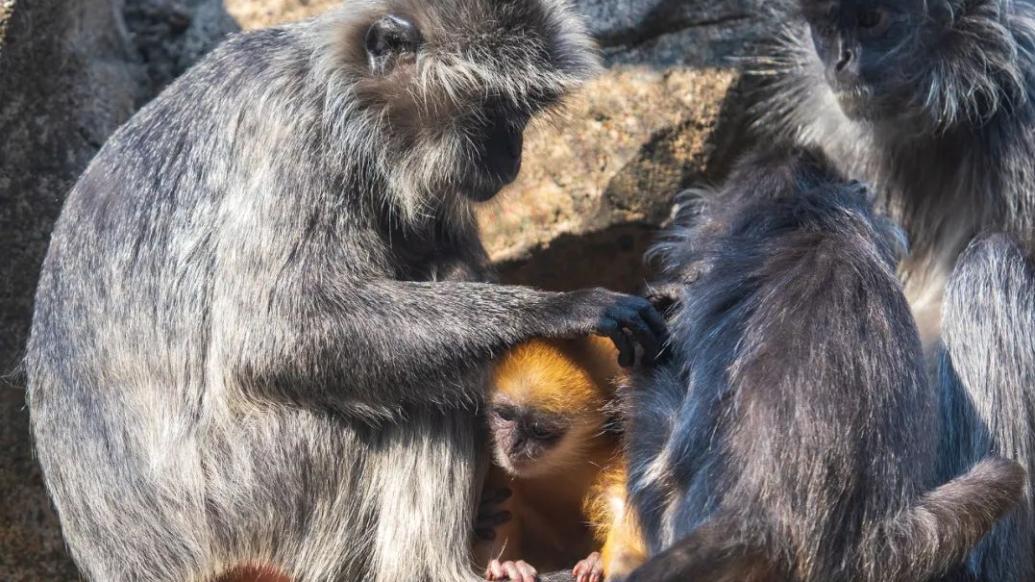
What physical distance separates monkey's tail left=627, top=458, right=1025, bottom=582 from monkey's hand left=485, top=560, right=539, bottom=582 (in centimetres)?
82

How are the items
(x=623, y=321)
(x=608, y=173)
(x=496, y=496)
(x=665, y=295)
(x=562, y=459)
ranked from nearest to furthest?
(x=623, y=321), (x=562, y=459), (x=665, y=295), (x=496, y=496), (x=608, y=173)

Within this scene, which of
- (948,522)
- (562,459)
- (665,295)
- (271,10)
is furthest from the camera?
(271,10)

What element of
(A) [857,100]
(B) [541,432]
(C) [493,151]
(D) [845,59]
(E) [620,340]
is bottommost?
(B) [541,432]

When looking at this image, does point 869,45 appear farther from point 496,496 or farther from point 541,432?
point 496,496

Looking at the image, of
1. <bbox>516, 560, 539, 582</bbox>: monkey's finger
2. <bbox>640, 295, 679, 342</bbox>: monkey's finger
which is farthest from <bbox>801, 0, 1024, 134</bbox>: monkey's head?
<bbox>516, 560, 539, 582</bbox>: monkey's finger

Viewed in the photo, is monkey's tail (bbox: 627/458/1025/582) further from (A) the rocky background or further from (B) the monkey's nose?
(A) the rocky background

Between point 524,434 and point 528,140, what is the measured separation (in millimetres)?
1843

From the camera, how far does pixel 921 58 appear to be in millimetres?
5285

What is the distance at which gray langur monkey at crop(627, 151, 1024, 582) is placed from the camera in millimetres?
3729

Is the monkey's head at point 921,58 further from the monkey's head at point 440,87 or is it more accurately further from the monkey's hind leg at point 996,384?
the monkey's head at point 440,87

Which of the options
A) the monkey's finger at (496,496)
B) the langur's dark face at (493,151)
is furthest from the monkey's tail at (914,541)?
the langur's dark face at (493,151)

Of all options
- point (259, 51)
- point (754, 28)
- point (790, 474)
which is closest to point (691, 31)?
point (754, 28)

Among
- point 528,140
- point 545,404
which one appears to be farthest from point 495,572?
point 528,140

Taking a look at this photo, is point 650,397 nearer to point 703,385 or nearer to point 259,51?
point 703,385
